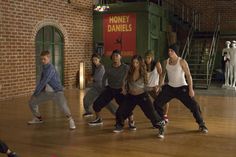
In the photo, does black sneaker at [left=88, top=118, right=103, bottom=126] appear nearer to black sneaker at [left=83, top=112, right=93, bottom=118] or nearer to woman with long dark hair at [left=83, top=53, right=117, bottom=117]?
woman with long dark hair at [left=83, top=53, right=117, bottom=117]

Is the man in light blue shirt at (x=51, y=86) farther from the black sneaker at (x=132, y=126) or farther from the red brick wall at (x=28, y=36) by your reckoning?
the red brick wall at (x=28, y=36)

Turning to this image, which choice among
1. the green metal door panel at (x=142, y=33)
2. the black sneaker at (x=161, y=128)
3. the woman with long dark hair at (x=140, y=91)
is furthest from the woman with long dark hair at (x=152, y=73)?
the green metal door panel at (x=142, y=33)

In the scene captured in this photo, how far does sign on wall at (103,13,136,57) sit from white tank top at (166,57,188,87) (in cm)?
698

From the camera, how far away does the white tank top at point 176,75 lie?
4848mm

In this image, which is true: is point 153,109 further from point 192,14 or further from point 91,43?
point 192,14

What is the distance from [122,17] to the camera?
472 inches

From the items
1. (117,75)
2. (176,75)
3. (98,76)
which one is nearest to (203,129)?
(176,75)

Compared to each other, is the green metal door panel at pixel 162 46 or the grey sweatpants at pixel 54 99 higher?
the green metal door panel at pixel 162 46

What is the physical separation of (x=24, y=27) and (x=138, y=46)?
4.20 meters

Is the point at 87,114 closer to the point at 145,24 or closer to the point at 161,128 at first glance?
the point at 161,128

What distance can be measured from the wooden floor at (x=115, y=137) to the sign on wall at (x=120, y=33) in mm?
5495

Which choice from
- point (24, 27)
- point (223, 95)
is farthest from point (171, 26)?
point (24, 27)

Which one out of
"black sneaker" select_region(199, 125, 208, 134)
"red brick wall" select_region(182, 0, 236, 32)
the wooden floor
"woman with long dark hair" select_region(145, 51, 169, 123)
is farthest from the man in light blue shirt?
"red brick wall" select_region(182, 0, 236, 32)

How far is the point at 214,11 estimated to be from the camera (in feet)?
45.7
